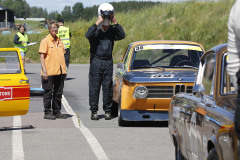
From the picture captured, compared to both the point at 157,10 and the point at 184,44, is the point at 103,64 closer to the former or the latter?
the point at 184,44

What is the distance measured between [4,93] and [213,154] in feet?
18.9

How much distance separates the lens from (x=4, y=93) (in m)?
10.3

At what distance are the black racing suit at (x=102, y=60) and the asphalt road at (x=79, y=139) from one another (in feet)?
1.66

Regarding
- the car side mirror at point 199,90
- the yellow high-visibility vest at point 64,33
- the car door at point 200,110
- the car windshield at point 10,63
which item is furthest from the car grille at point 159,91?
the yellow high-visibility vest at point 64,33

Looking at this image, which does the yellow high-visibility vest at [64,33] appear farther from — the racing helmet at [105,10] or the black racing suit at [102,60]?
the racing helmet at [105,10]

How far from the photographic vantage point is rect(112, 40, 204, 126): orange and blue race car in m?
10.8

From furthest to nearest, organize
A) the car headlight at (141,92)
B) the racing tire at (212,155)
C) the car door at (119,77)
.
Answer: the car door at (119,77), the car headlight at (141,92), the racing tire at (212,155)

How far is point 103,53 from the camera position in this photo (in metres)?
12.0

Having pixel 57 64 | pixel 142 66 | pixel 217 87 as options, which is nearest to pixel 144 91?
pixel 142 66

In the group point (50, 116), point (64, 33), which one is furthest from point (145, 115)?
point (64, 33)

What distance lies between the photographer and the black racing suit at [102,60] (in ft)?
39.4

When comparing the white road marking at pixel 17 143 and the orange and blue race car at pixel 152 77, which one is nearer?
the white road marking at pixel 17 143

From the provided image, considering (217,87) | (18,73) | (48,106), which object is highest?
(217,87)

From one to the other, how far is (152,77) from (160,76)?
0.15 metres
